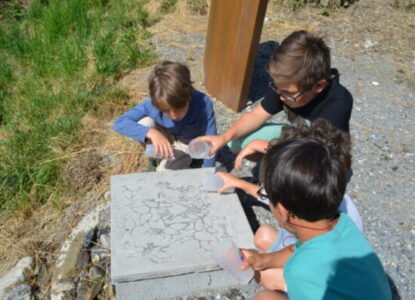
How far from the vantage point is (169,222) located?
6.49 ft

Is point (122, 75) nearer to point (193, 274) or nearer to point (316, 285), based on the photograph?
point (193, 274)

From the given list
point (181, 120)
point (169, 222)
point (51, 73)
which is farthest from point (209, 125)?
point (51, 73)

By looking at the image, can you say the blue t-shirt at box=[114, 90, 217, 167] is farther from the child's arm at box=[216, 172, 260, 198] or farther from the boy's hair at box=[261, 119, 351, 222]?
the boy's hair at box=[261, 119, 351, 222]

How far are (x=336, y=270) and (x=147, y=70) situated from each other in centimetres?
325

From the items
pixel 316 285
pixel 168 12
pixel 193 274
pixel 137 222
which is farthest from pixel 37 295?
pixel 168 12

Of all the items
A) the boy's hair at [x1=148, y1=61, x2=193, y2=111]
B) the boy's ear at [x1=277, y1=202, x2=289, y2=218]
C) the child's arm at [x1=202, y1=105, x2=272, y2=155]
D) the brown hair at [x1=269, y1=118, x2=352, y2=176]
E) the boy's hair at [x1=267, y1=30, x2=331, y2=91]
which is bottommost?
Answer: the child's arm at [x1=202, y1=105, x2=272, y2=155]

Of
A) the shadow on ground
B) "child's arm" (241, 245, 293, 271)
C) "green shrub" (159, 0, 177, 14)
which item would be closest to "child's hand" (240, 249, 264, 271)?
"child's arm" (241, 245, 293, 271)

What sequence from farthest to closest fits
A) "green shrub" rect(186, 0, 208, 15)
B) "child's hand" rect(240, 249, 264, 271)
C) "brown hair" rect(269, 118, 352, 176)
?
"green shrub" rect(186, 0, 208, 15), "child's hand" rect(240, 249, 264, 271), "brown hair" rect(269, 118, 352, 176)

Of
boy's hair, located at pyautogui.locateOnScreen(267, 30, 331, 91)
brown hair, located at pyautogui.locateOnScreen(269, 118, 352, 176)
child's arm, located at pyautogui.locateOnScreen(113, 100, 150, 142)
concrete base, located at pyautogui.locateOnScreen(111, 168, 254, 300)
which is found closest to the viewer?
brown hair, located at pyautogui.locateOnScreen(269, 118, 352, 176)

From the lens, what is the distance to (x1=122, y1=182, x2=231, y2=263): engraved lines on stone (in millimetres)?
1839

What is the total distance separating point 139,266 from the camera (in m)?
1.72

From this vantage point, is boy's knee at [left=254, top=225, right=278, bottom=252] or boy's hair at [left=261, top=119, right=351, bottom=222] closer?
boy's hair at [left=261, top=119, right=351, bottom=222]

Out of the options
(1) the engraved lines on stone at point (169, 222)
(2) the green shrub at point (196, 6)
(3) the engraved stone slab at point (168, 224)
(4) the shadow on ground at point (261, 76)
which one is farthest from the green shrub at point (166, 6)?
(1) the engraved lines on stone at point (169, 222)

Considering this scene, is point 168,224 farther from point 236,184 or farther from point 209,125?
point 209,125
